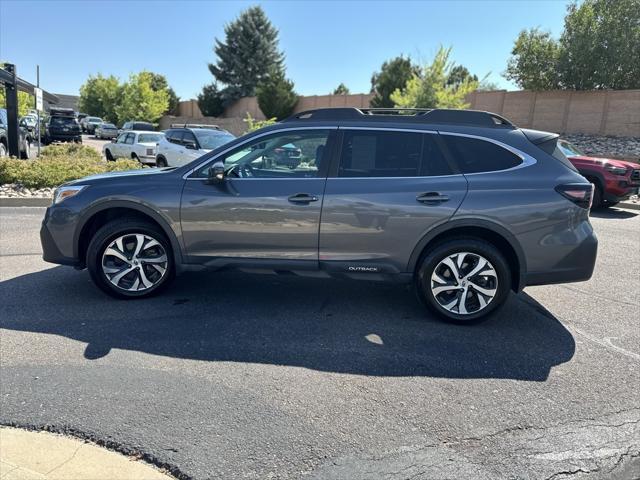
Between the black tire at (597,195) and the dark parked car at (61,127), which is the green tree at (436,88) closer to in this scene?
the black tire at (597,195)

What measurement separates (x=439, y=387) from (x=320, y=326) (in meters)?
1.29

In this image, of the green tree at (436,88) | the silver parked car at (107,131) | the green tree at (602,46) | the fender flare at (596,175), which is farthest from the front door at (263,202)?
the silver parked car at (107,131)

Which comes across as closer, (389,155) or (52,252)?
(389,155)

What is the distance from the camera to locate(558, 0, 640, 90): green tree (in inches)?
1027

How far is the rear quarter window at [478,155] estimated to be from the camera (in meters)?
4.38

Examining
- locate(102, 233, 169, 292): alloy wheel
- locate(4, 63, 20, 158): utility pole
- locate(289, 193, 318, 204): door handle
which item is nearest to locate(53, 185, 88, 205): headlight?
locate(102, 233, 169, 292): alloy wheel

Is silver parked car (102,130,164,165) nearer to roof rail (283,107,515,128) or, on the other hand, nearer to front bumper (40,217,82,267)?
front bumper (40,217,82,267)

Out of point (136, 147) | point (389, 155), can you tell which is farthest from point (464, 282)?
point (136, 147)

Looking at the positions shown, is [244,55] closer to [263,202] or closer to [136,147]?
[136,147]

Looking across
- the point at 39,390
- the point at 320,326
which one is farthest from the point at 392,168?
the point at 39,390

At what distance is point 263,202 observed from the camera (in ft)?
14.6

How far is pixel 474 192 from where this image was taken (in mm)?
4281

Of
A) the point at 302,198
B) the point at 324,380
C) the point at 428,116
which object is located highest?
the point at 428,116

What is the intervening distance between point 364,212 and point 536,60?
95.8ft
